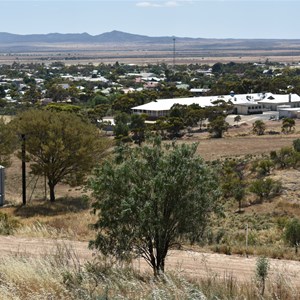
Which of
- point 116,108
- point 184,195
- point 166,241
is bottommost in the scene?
point 116,108

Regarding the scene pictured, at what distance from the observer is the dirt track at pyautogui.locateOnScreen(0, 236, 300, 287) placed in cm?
1226

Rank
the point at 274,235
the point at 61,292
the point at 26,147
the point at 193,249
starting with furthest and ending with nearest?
the point at 26,147, the point at 274,235, the point at 193,249, the point at 61,292

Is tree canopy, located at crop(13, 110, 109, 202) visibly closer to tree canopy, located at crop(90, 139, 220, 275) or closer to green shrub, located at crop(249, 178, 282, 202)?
green shrub, located at crop(249, 178, 282, 202)

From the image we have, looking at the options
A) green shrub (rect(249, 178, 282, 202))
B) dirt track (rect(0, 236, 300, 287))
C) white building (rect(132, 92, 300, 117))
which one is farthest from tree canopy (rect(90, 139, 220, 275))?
white building (rect(132, 92, 300, 117))

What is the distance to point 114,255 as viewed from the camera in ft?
37.0

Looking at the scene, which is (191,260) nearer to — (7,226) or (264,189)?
(7,226)

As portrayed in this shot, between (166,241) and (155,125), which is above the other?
(166,241)

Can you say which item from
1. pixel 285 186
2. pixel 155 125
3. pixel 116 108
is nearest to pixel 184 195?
pixel 285 186

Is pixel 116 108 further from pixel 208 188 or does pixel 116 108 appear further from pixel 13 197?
pixel 208 188

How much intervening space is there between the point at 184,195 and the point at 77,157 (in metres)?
17.9

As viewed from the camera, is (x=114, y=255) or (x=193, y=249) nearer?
(x=114, y=255)

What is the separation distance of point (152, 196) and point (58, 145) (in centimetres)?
1760

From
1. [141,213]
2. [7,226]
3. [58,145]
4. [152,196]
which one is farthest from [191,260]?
[58,145]

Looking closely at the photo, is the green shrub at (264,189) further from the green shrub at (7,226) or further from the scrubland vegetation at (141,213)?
the green shrub at (7,226)
